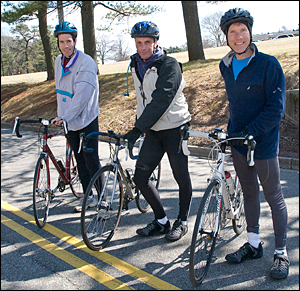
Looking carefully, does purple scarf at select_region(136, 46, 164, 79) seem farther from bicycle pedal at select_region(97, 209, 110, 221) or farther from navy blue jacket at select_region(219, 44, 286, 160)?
bicycle pedal at select_region(97, 209, 110, 221)

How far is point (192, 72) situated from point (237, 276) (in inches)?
424

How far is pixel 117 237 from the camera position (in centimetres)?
414

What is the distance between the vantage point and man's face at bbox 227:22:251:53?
9.74ft

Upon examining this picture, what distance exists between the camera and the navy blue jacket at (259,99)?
2900 millimetres

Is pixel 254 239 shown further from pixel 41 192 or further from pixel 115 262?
pixel 41 192

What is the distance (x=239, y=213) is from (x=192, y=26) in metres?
12.7

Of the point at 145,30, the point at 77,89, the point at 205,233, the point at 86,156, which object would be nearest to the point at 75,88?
the point at 77,89

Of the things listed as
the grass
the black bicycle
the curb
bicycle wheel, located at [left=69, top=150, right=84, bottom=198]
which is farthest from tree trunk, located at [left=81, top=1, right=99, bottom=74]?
the black bicycle

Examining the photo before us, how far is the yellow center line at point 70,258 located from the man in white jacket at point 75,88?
626 millimetres

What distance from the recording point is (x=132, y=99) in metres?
12.9

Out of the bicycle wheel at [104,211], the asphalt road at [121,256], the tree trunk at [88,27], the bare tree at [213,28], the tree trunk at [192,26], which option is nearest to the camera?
the asphalt road at [121,256]

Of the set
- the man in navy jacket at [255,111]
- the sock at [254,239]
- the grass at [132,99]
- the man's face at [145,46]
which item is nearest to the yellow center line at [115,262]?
the man in navy jacket at [255,111]

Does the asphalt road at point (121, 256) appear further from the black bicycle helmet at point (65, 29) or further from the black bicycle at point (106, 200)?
the black bicycle helmet at point (65, 29)

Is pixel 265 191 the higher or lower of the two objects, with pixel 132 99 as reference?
lower
